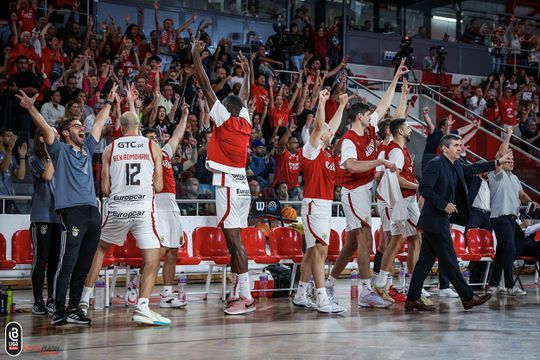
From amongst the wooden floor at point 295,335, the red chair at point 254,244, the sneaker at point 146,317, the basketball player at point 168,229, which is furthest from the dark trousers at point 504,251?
the sneaker at point 146,317

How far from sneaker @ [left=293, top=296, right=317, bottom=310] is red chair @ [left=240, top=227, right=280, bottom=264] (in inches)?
50.6

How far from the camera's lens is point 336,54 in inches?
806

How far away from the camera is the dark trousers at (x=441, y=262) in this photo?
955 cm

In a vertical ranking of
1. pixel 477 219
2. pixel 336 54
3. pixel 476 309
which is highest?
pixel 336 54

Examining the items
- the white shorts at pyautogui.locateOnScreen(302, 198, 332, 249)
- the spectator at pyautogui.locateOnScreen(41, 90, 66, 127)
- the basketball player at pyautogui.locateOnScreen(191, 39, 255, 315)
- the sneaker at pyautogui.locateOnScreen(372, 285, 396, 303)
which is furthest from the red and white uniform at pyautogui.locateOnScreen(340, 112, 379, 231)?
the spectator at pyautogui.locateOnScreen(41, 90, 66, 127)

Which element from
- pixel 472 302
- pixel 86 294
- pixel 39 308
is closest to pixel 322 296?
pixel 472 302

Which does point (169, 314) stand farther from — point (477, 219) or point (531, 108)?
point (531, 108)

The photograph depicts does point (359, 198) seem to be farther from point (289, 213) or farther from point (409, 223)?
point (289, 213)

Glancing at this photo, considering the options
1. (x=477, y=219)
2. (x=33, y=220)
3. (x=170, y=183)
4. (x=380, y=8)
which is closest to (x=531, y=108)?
(x=380, y=8)

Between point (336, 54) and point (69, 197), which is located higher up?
point (336, 54)

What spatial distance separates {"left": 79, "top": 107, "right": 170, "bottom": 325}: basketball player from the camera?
8.48 metres

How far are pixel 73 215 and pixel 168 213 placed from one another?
2070 millimetres

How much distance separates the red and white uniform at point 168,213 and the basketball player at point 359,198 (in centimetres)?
206

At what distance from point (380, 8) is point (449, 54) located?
2.57m
